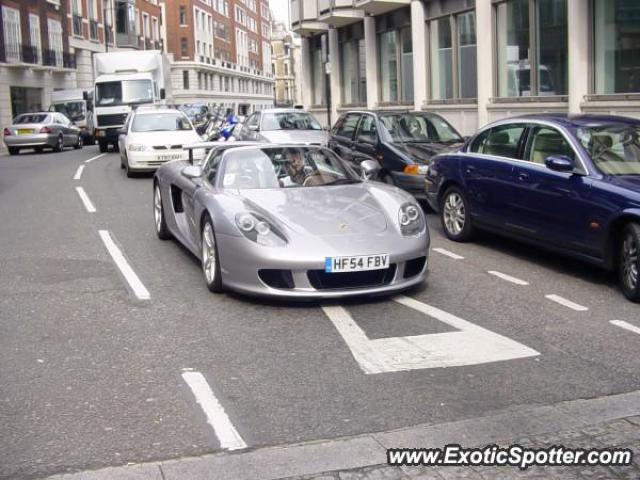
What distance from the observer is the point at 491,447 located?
4.07 m

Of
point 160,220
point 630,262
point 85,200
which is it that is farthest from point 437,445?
point 85,200

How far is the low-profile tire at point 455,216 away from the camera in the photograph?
995cm

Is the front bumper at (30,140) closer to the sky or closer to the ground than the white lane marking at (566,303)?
closer to the sky

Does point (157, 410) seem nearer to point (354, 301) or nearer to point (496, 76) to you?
point (354, 301)

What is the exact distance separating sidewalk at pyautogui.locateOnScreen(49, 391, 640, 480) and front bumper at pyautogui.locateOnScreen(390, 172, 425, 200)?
7.77 meters

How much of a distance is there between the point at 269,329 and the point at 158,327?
862 millimetres

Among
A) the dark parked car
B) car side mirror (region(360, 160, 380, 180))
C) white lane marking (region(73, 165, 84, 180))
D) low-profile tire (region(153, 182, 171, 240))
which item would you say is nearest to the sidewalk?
car side mirror (region(360, 160, 380, 180))

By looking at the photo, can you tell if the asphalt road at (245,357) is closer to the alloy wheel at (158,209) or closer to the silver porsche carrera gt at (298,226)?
the silver porsche carrera gt at (298,226)

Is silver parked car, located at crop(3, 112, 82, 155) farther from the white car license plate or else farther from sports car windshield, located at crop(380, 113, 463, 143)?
the white car license plate

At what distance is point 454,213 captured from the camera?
10250 millimetres

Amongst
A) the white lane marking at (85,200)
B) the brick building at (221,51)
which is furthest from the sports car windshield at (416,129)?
Result: the brick building at (221,51)

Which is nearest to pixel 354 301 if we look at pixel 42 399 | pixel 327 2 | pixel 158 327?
pixel 158 327

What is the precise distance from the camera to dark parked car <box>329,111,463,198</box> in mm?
12523

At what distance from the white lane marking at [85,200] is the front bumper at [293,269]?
7.10 meters
